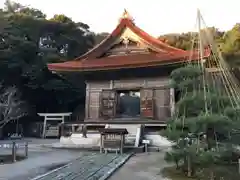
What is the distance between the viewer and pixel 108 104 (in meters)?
16.1

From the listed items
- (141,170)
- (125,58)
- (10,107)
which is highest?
(125,58)

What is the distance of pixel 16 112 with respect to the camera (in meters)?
22.9

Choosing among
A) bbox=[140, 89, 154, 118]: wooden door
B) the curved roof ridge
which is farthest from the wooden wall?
the curved roof ridge

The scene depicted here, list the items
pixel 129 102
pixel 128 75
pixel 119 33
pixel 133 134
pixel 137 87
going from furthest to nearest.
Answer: pixel 129 102 < pixel 119 33 < pixel 128 75 < pixel 137 87 < pixel 133 134

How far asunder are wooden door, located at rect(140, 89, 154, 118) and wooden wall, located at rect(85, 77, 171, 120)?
249 mm

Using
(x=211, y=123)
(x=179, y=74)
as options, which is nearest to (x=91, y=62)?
(x=179, y=74)

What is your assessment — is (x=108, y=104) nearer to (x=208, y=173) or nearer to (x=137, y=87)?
(x=137, y=87)

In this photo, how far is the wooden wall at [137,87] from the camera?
15391mm

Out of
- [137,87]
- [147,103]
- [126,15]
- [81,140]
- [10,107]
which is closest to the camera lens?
[81,140]

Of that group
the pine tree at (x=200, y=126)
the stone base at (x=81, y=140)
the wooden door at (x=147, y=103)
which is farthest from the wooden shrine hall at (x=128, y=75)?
the pine tree at (x=200, y=126)

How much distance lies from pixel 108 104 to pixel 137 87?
1.96m

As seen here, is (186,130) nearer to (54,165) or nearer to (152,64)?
(54,165)

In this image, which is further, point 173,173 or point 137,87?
point 137,87

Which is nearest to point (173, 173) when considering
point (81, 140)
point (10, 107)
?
point (81, 140)
